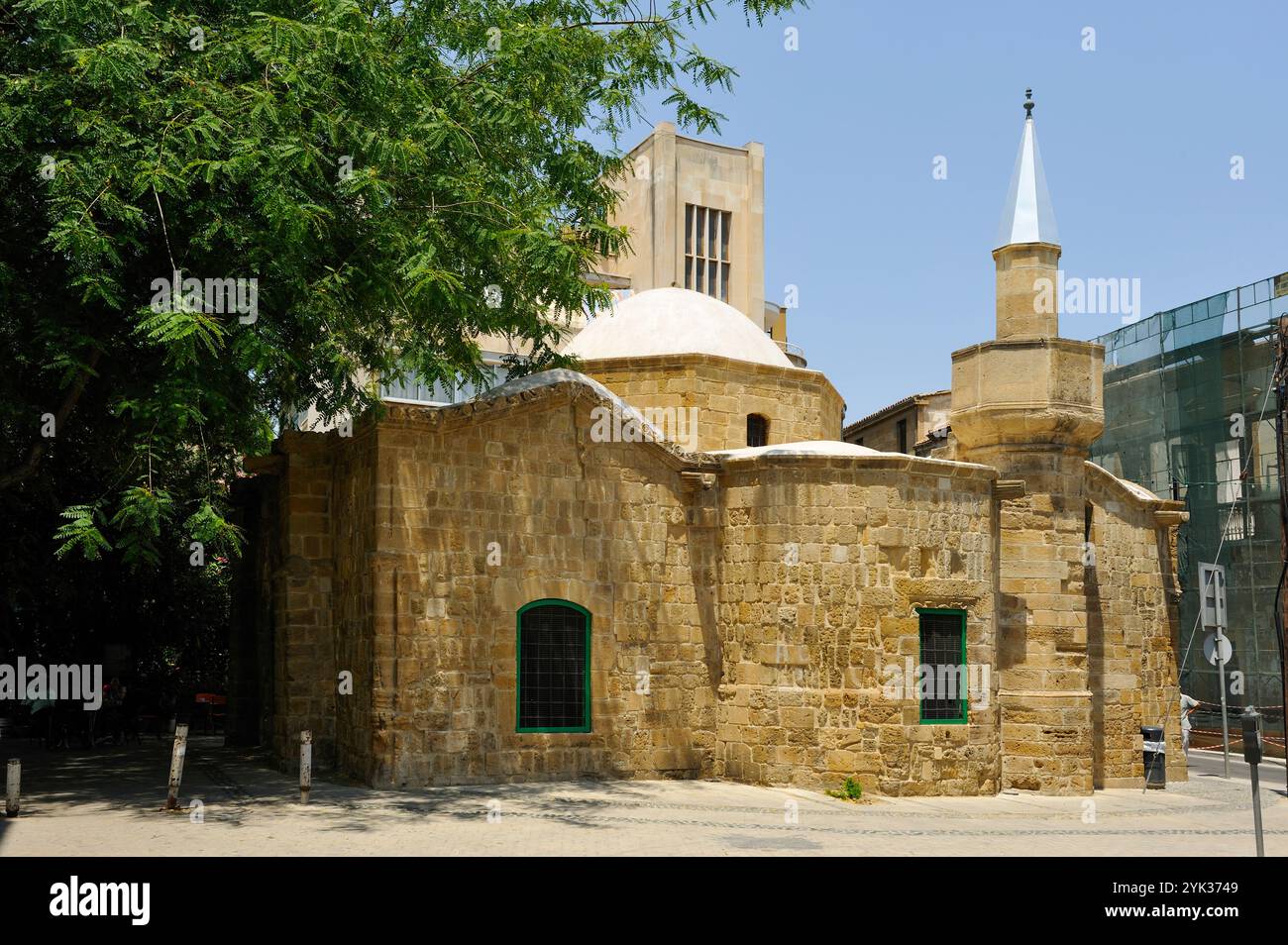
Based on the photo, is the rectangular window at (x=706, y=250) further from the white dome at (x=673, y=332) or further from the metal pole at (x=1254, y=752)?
the metal pole at (x=1254, y=752)

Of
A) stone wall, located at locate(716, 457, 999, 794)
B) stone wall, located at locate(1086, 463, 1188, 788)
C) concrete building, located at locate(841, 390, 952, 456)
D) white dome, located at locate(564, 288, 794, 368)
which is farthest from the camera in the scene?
concrete building, located at locate(841, 390, 952, 456)

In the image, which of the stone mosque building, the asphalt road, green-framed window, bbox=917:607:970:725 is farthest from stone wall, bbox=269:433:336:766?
the asphalt road

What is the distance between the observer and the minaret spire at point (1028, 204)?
65.6 feet

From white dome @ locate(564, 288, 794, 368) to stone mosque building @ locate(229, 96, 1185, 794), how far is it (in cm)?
23

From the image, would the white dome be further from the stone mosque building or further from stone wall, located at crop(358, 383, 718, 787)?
stone wall, located at crop(358, 383, 718, 787)

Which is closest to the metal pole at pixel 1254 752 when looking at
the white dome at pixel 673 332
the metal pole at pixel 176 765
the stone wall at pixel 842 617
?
the stone wall at pixel 842 617

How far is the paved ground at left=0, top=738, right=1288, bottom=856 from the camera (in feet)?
37.4

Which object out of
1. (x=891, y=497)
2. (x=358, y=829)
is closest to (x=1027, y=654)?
(x=891, y=497)

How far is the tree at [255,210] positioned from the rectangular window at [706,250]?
31.4m

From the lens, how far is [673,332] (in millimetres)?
21062

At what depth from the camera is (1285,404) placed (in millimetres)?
22219

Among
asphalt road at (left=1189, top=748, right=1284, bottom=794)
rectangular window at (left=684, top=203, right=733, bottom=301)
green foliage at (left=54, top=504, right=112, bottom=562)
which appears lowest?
asphalt road at (left=1189, top=748, right=1284, bottom=794)

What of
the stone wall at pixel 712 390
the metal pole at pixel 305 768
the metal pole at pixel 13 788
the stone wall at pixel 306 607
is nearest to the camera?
the metal pole at pixel 13 788
